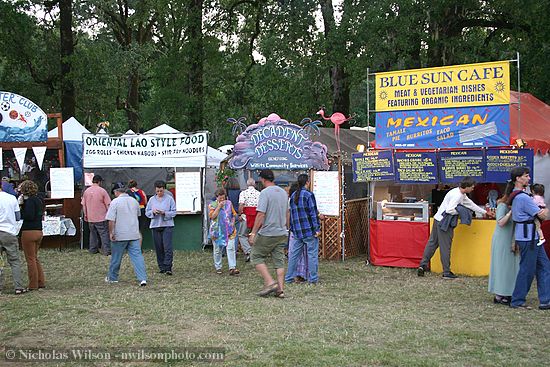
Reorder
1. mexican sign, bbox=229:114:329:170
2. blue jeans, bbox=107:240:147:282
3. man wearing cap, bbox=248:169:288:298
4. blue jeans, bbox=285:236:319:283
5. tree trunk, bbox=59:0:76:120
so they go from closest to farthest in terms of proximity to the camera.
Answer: man wearing cap, bbox=248:169:288:298 < blue jeans, bbox=107:240:147:282 < blue jeans, bbox=285:236:319:283 < mexican sign, bbox=229:114:329:170 < tree trunk, bbox=59:0:76:120

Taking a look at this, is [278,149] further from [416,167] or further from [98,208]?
[98,208]

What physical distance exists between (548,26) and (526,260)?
426 inches

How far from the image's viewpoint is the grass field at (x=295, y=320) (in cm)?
652

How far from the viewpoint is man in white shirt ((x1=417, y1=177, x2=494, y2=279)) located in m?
10.8

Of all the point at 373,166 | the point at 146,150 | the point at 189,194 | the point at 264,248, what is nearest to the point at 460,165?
the point at 373,166

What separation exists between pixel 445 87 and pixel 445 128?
2.34 ft

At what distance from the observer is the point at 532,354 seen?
6.48m

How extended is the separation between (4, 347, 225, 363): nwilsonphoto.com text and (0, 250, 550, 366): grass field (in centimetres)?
13

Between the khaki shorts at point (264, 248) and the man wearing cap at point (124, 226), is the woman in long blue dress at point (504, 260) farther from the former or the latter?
the man wearing cap at point (124, 226)

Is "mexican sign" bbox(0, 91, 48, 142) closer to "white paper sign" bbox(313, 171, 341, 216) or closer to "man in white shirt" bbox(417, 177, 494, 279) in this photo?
"white paper sign" bbox(313, 171, 341, 216)

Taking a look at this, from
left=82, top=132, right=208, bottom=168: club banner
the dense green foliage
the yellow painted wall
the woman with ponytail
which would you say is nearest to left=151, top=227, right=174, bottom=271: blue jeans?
the woman with ponytail

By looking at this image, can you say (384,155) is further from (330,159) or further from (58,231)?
(58,231)

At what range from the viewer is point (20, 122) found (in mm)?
15844

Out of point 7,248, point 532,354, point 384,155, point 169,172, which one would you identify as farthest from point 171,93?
point 532,354
